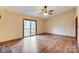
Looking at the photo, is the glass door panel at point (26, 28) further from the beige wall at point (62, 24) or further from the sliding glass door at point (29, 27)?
the beige wall at point (62, 24)

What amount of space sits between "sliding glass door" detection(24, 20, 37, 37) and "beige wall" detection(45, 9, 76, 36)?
127 centimetres

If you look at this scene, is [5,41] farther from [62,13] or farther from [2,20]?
[62,13]

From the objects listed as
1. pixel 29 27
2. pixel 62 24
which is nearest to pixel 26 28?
pixel 29 27

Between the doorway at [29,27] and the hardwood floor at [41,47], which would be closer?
the hardwood floor at [41,47]

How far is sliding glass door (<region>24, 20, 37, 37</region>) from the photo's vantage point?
18.6 ft

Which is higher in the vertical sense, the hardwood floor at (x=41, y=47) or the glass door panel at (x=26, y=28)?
the glass door panel at (x=26, y=28)

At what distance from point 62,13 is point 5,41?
2.58 metres

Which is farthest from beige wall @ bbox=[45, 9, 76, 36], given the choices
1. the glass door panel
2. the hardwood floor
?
the glass door panel

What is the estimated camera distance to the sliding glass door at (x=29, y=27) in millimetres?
5660

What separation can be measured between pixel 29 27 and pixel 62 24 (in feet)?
7.22

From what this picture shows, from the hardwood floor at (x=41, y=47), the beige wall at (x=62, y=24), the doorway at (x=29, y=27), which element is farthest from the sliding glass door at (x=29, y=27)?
the beige wall at (x=62, y=24)

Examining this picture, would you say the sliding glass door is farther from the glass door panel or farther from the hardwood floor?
the hardwood floor

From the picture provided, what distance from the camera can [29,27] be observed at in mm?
5867
